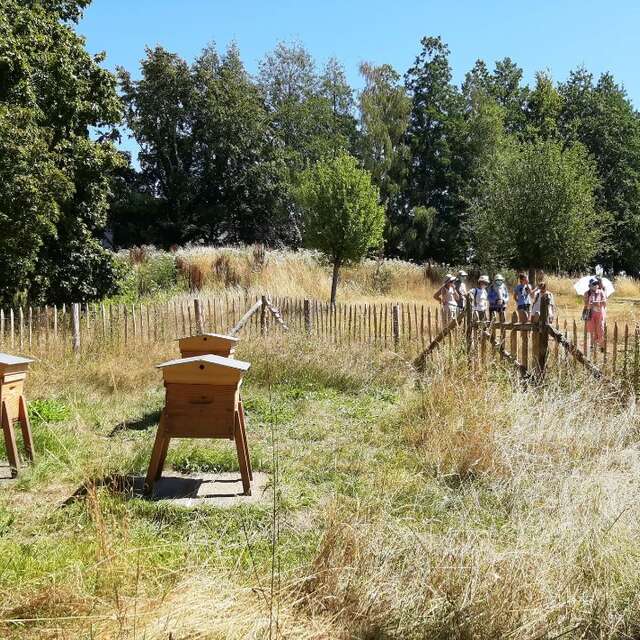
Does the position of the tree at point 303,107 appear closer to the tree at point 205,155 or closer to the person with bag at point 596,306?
the tree at point 205,155

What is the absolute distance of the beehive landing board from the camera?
538cm

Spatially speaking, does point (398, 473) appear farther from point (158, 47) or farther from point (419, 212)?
point (158, 47)

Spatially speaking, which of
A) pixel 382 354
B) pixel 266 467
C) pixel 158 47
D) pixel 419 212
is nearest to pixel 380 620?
pixel 266 467

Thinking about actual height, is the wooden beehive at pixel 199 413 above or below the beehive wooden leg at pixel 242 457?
above

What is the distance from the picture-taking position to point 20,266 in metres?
13.7

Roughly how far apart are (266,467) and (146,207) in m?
39.5

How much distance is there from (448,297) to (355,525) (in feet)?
38.9

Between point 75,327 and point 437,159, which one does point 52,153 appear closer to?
point 75,327

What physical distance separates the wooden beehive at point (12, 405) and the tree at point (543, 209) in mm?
27660

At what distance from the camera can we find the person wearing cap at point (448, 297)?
1482cm

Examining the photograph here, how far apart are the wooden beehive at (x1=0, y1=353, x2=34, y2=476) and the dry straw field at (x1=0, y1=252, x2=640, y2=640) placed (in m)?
0.21

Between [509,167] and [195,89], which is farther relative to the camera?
[195,89]

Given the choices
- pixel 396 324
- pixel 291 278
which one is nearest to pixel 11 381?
pixel 396 324

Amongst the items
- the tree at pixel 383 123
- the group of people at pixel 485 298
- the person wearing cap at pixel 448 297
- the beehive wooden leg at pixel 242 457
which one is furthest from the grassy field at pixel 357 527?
the tree at pixel 383 123
